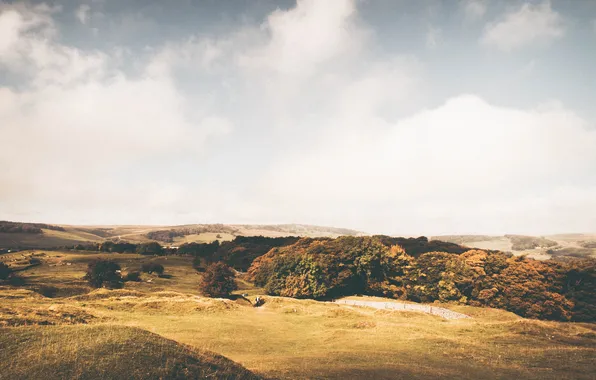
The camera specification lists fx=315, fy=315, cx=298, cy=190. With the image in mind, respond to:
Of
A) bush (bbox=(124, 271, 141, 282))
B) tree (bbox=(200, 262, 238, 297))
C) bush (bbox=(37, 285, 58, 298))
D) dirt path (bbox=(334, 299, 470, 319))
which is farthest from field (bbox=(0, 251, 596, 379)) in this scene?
bush (bbox=(124, 271, 141, 282))

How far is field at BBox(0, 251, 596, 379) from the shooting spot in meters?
15.5

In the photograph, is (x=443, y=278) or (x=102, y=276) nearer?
(x=102, y=276)

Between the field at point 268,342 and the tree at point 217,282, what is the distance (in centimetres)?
907

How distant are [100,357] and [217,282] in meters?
54.4

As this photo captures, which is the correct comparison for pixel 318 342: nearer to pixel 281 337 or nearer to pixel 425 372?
pixel 281 337

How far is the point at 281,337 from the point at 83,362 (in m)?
23.7

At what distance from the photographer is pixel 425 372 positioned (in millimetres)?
21188

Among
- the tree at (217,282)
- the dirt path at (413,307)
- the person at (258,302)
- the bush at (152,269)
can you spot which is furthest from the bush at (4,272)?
the dirt path at (413,307)

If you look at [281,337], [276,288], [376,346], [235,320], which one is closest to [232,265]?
[276,288]

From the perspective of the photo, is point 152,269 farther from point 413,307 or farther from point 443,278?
point 443,278

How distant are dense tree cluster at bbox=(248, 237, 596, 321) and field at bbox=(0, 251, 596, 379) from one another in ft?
61.8

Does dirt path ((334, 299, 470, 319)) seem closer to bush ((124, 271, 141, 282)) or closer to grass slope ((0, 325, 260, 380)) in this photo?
bush ((124, 271, 141, 282))

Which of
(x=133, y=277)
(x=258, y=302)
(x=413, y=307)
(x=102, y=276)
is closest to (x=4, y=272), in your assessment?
(x=102, y=276)

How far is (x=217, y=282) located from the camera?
67375mm
